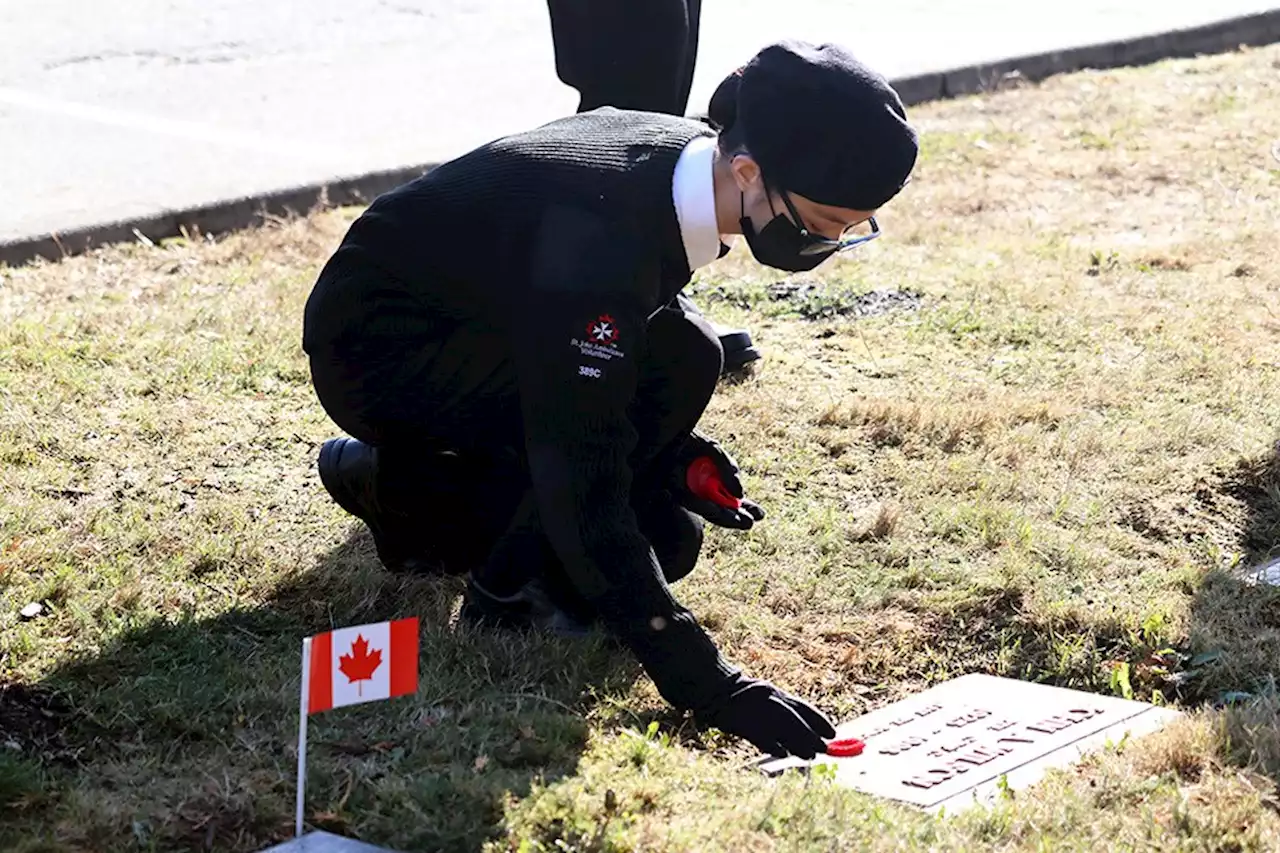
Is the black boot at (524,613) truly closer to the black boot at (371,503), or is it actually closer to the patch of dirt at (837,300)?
the black boot at (371,503)

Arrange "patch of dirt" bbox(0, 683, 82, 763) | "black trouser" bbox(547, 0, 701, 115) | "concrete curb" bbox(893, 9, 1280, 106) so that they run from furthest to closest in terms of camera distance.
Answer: "concrete curb" bbox(893, 9, 1280, 106) < "black trouser" bbox(547, 0, 701, 115) < "patch of dirt" bbox(0, 683, 82, 763)

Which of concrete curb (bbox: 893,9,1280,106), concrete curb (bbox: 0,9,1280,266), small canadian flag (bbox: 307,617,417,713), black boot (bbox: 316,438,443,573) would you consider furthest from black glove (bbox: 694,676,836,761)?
concrete curb (bbox: 893,9,1280,106)

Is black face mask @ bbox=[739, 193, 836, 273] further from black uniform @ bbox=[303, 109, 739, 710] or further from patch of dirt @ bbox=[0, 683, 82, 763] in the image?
patch of dirt @ bbox=[0, 683, 82, 763]

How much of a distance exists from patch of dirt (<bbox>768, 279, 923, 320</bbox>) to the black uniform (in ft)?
6.99

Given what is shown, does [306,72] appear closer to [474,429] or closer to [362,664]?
[474,429]

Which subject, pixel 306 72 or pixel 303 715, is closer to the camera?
pixel 303 715

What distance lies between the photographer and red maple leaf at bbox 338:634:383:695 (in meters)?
2.73

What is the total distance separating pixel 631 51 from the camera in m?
4.68

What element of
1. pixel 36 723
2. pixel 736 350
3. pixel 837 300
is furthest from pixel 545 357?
pixel 837 300

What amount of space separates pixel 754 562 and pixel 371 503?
2.92ft

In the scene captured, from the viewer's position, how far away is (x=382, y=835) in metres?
2.76

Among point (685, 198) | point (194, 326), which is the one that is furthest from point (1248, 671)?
point (194, 326)

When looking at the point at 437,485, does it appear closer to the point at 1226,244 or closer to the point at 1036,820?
the point at 1036,820

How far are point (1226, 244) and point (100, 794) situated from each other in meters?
4.69
